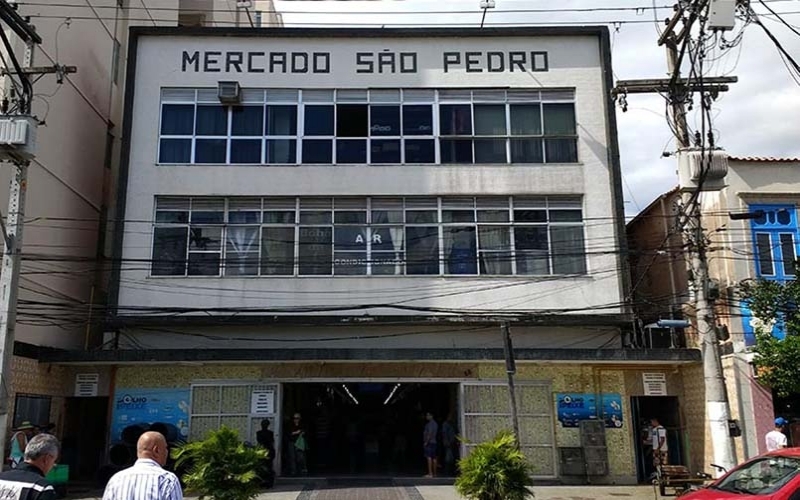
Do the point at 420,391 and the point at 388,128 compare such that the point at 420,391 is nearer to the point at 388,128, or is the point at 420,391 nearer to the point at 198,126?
the point at 388,128

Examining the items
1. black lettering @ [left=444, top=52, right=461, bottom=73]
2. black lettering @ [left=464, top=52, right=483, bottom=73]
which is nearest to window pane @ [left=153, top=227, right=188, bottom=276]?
black lettering @ [left=444, top=52, right=461, bottom=73]

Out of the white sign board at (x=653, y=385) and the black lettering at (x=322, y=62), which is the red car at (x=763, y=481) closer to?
the white sign board at (x=653, y=385)

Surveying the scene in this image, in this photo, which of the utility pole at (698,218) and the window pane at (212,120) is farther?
the window pane at (212,120)

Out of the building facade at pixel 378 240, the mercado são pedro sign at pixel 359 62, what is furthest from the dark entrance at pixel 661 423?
the mercado são pedro sign at pixel 359 62

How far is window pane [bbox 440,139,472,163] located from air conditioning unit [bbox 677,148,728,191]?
779 centimetres

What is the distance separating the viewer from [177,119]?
69.4 feet

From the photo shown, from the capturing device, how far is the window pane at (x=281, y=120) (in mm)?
21094

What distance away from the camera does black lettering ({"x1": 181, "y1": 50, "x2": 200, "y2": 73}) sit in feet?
70.1

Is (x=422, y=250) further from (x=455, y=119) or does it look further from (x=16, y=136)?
(x=16, y=136)

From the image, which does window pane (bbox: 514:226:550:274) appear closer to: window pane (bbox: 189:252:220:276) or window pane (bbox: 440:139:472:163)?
window pane (bbox: 440:139:472:163)

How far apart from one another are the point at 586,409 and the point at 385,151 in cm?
876

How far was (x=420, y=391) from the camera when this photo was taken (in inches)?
934

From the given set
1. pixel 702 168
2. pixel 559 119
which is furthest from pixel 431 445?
pixel 559 119

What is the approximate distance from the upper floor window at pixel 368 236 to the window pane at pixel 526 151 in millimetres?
1147
